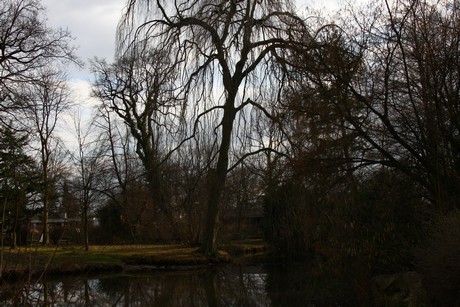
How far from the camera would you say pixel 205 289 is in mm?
16109

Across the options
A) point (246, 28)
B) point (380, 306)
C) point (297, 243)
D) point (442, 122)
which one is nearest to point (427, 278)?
point (380, 306)

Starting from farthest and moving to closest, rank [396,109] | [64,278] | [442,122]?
[64,278] → [396,109] → [442,122]

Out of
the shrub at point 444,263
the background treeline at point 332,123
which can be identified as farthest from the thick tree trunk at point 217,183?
the shrub at point 444,263

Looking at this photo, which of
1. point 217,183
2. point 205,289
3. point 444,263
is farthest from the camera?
point 217,183

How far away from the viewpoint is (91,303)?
1347cm

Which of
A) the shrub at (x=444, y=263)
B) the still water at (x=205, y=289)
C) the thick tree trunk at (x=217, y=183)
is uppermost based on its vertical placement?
the thick tree trunk at (x=217, y=183)

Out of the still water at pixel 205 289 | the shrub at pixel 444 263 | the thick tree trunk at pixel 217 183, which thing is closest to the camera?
the shrub at pixel 444 263

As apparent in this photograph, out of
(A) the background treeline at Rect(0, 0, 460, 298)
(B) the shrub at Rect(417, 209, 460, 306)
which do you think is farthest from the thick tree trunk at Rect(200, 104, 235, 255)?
(B) the shrub at Rect(417, 209, 460, 306)

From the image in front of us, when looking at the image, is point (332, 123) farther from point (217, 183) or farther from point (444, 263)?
point (217, 183)

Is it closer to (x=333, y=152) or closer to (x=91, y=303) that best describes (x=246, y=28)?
(x=333, y=152)

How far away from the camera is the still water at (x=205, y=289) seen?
1148 cm

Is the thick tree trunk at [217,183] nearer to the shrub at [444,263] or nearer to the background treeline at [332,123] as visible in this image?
the background treeline at [332,123]

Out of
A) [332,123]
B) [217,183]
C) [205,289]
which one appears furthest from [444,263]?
[217,183]

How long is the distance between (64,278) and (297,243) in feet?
30.5
